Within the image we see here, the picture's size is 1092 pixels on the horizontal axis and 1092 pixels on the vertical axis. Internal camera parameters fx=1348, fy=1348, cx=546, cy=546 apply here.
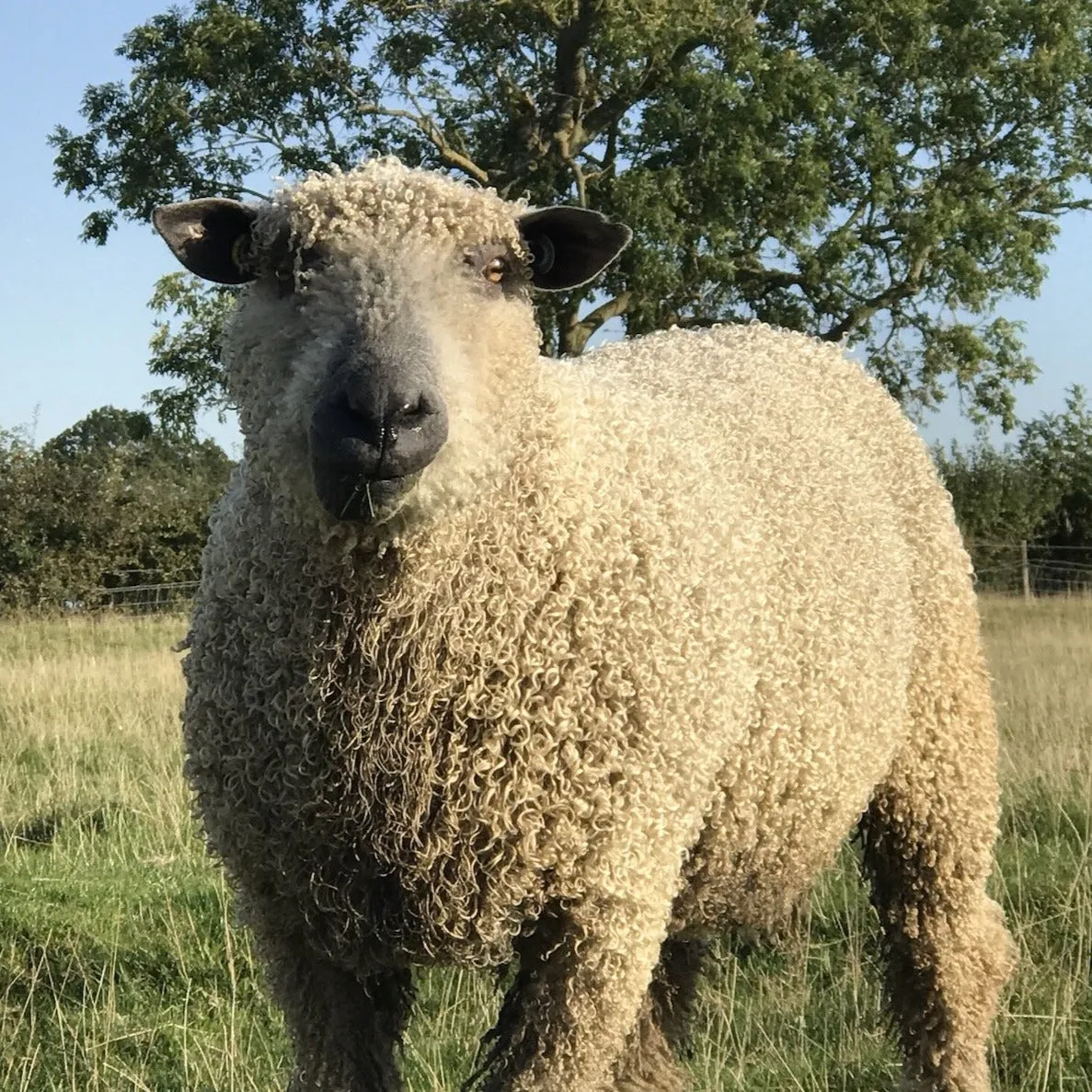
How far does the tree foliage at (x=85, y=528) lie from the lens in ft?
78.2

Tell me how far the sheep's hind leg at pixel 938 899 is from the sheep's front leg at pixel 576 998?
5.43 feet

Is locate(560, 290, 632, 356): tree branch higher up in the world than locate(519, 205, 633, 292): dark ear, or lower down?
higher up

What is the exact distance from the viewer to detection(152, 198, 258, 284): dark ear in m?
2.63

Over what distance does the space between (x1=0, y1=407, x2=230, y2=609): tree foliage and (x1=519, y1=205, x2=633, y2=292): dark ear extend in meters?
20.6

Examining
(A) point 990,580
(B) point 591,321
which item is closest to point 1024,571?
(A) point 990,580

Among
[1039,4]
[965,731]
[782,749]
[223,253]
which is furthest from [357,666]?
[1039,4]

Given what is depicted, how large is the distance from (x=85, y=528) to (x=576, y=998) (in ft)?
78.1

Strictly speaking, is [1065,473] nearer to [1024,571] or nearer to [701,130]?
[1024,571]

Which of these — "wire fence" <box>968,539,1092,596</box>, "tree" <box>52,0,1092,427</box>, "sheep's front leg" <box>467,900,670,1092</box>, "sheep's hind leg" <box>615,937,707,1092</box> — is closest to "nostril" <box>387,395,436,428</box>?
"sheep's front leg" <box>467,900,670,1092</box>

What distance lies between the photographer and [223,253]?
2.72m

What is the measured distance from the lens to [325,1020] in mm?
2814

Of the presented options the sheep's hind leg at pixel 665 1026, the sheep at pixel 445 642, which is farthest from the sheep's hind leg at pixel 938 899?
the sheep at pixel 445 642

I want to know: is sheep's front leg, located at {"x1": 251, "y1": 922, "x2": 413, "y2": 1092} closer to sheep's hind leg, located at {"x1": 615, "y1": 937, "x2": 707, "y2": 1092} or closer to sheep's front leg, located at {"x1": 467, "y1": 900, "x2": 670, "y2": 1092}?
sheep's front leg, located at {"x1": 467, "y1": 900, "x2": 670, "y2": 1092}

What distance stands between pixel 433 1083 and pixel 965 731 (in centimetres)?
192
